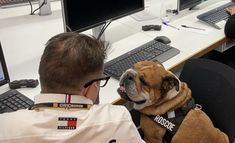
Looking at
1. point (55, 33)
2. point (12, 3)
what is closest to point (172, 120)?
point (55, 33)

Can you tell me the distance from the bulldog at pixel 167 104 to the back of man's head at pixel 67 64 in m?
0.48

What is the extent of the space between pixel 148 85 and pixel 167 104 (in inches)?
5.0

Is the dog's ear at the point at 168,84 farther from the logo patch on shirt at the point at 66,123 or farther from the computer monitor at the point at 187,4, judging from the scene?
the computer monitor at the point at 187,4

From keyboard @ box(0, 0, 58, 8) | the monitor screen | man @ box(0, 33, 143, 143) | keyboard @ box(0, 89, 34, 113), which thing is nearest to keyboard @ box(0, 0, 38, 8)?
keyboard @ box(0, 0, 58, 8)

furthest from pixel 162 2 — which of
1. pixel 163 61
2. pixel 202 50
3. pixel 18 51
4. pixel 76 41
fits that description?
pixel 76 41

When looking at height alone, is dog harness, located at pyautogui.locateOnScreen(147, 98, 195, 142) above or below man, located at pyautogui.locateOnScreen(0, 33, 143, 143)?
below

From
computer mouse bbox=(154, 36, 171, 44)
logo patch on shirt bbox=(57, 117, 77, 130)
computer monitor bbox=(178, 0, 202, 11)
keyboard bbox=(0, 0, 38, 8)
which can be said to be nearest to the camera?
logo patch on shirt bbox=(57, 117, 77, 130)

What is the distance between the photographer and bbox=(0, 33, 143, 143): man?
2.70ft

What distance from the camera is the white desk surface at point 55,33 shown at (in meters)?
1.57

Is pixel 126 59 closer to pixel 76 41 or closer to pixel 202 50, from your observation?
pixel 202 50

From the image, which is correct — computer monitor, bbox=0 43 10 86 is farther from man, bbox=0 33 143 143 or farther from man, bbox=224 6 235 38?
man, bbox=224 6 235 38

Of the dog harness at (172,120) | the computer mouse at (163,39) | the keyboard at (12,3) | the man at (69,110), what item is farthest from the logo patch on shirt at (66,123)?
the keyboard at (12,3)

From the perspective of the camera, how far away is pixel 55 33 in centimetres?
199

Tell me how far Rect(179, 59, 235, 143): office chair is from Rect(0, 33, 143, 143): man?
519 mm
